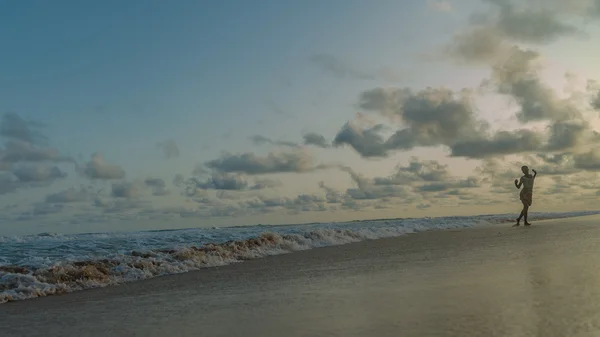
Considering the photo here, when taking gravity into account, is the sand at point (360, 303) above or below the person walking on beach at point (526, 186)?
below

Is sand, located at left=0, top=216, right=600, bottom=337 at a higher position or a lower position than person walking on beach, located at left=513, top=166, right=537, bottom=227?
lower

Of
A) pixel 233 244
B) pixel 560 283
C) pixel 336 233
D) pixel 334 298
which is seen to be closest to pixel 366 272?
pixel 334 298

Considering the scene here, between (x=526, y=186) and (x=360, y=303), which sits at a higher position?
(x=526, y=186)

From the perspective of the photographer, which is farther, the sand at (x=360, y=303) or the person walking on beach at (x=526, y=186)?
the person walking on beach at (x=526, y=186)

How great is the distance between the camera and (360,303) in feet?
19.0

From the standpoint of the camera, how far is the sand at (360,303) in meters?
4.47

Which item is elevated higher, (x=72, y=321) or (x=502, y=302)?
(x=502, y=302)

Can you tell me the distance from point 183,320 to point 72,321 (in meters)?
1.52

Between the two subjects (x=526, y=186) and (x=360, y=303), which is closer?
(x=360, y=303)

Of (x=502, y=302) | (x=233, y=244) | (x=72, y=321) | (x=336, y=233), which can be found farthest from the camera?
(x=336, y=233)

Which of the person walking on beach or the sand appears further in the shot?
the person walking on beach

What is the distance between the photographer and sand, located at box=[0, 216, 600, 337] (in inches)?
176

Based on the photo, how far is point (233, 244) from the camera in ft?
54.3

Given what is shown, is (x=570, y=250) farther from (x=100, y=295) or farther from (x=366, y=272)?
(x=100, y=295)
